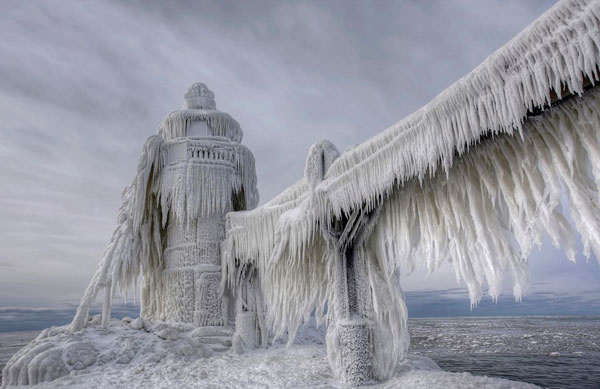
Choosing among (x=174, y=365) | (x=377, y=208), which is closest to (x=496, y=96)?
(x=377, y=208)

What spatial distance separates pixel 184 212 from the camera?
13812mm

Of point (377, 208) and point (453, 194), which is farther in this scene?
point (377, 208)

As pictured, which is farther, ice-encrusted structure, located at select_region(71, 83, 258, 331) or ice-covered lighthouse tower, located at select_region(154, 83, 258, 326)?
ice-covered lighthouse tower, located at select_region(154, 83, 258, 326)

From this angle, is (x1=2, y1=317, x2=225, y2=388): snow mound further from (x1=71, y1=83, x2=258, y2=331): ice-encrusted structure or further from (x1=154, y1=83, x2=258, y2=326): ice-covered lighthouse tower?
(x1=71, y1=83, x2=258, y2=331): ice-encrusted structure

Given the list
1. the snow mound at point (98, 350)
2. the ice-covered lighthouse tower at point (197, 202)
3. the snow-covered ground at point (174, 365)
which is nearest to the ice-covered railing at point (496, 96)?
the snow-covered ground at point (174, 365)

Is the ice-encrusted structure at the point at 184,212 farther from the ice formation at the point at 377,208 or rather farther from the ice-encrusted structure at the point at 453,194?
the ice-encrusted structure at the point at 453,194

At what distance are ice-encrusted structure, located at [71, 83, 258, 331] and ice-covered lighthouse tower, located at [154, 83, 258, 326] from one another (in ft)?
0.11

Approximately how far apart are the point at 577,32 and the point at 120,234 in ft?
42.2

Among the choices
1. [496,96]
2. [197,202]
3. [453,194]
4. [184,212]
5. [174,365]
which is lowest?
[174,365]

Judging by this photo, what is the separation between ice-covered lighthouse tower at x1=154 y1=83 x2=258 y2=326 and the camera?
43.8 feet

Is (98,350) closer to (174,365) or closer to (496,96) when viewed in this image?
(174,365)

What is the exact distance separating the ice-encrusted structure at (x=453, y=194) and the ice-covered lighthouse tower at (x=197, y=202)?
16.7ft

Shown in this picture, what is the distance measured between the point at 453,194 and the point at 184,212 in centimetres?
1057

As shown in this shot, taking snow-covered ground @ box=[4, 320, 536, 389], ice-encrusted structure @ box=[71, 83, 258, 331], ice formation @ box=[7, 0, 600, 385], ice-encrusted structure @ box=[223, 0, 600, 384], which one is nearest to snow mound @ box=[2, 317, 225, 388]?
snow-covered ground @ box=[4, 320, 536, 389]
